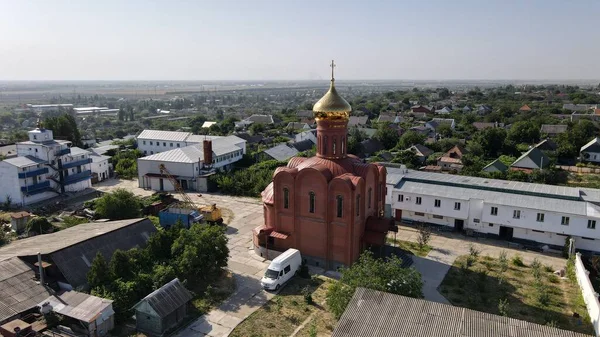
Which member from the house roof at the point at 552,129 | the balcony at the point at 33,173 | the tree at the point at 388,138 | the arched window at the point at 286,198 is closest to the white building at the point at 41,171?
the balcony at the point at 33,173

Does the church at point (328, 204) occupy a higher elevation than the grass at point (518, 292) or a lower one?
higher

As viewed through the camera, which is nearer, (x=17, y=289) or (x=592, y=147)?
(x=17, y=289)

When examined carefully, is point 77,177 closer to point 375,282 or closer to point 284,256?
point 284,256

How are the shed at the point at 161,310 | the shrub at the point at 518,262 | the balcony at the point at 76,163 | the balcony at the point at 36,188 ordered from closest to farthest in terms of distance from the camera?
1. the shed at the point at 161,310
2. the shrub at the point at 518,262
3. the balcony at the point at 36,188
4. the balcony at the point at 76,163

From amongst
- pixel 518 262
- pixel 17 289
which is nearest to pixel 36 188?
pixel 17 289

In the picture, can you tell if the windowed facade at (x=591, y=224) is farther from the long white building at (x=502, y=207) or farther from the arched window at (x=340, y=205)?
the arched window at (x=340, y=205)
